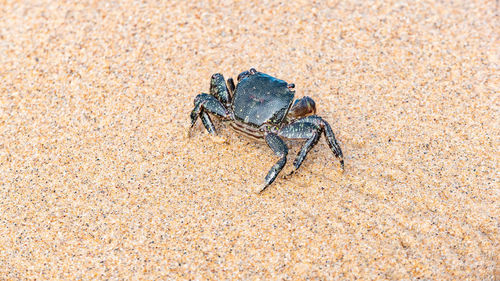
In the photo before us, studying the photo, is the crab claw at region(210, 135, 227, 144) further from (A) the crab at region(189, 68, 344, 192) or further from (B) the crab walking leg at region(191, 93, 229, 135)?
(B) the crab walking leg at region(191, 93, 229, 135)

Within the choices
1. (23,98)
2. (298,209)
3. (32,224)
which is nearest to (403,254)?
(298,209)

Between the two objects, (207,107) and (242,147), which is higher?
(207,107)

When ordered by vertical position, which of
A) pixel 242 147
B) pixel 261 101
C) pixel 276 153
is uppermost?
pixel 261 101

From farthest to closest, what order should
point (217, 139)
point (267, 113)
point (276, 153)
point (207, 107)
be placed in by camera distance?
point (217, 139) → point (207, 107) → point (267, 113) → point (276, 153)

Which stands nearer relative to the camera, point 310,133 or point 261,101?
point 310,133

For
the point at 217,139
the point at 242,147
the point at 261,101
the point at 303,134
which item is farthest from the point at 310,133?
the point at 217,139

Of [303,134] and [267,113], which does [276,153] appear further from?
[267,113]

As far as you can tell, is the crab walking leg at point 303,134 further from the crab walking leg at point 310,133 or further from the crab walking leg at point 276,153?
the crab walking leg at point 276,153

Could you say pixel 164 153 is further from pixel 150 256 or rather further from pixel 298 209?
pixel 298 209
